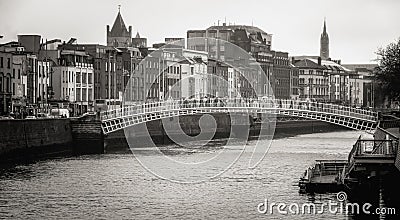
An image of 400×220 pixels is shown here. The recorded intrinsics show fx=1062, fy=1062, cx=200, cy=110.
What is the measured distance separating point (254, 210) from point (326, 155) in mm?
24826

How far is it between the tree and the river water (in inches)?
624

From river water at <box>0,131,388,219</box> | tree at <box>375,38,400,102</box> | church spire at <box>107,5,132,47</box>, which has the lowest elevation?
river water at <box>0,131,388,219</box>

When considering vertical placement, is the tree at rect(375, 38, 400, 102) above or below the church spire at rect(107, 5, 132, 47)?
below

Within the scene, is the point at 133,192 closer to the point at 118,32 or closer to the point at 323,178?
the point at 323,178

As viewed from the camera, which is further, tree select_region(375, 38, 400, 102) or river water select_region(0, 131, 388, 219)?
tree select_region(375, 38, 400, 102)

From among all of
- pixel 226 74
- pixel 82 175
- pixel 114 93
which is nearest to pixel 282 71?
pixel 226 74

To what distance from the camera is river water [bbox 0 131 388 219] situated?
119ft

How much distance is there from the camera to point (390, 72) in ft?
238

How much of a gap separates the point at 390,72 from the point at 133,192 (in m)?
34.7

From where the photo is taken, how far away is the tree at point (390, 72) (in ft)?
233

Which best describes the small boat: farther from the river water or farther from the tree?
the tree

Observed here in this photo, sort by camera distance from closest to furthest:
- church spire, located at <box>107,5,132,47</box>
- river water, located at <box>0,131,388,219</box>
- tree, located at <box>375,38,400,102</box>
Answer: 1. river water, located at <box>0,131,388,219</box>
2. tree, located at <box>375,38,400,102</box>
3. church spire, located at <box>107,5,132,47</box>

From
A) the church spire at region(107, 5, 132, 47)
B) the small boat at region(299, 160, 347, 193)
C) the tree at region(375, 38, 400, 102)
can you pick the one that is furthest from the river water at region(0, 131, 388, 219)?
the church spire at region(107, 5, 132, 47)

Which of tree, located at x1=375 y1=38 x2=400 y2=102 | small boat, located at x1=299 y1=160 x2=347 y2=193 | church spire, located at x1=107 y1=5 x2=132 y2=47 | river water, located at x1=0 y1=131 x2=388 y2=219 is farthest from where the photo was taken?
church spire, located at x1=107 y1=5 x2=132 y2=47
